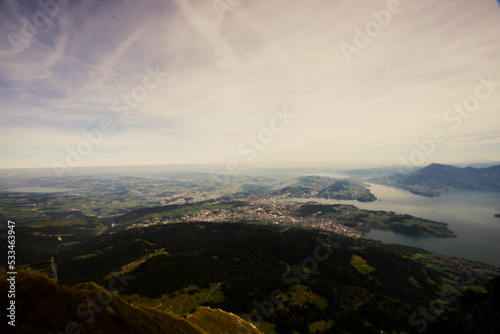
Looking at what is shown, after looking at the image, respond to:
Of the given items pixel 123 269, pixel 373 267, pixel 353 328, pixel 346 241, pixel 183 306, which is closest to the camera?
pixel 353 328

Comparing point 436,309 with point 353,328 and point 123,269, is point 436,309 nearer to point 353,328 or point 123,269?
point 353,328

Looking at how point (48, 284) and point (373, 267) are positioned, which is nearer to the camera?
point (48, 284)

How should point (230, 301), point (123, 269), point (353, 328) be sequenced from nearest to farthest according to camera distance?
1. point (353, 328)
2. point (230, 301)
3. point (123, 269)

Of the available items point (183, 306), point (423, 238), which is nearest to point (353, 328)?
point (183, 306)

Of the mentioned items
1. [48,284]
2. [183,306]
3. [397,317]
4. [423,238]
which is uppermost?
[48,284]

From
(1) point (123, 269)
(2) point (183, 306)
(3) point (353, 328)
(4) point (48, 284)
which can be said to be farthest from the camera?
(1) point (123, 269)

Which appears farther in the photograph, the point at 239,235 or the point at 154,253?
the point at 239,235

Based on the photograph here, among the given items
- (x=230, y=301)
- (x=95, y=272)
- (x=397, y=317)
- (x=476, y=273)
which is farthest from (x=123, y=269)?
(x=476, y=273)

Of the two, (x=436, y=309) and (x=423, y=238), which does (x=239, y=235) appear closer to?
(x=436, y=309)

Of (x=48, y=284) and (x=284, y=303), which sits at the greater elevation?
(x=48, y=284)
